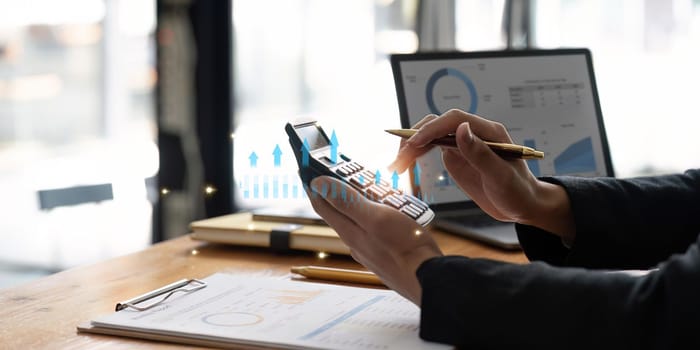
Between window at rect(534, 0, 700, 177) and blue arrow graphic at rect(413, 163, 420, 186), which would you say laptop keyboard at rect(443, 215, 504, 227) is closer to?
blue arrow graphic at rect(413, 163, 420, 186)

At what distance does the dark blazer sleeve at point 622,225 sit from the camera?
969 millimetres

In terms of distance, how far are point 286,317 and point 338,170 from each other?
0.56 ft

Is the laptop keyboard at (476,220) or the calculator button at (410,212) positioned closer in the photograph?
the calculator button at (410,212)

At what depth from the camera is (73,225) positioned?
2699 mm

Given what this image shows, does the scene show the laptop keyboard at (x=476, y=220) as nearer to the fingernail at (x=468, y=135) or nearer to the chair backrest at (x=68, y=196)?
the fingernail at (x=468, y=135)

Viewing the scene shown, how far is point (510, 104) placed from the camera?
4.96ft

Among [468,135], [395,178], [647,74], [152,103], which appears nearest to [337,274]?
[395,178]

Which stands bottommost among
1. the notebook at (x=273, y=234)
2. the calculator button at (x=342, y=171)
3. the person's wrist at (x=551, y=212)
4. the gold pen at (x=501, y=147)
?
the notebook at (x=273, y=234)

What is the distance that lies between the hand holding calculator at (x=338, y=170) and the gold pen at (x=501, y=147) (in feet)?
0.23

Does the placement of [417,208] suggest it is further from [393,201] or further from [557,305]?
[557,305]

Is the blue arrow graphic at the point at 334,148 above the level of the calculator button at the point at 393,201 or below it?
above

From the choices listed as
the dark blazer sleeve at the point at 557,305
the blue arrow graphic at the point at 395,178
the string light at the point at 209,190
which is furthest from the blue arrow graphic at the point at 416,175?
the string light at the point at 209,190

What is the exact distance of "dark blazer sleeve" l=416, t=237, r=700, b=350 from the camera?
0.66 metres

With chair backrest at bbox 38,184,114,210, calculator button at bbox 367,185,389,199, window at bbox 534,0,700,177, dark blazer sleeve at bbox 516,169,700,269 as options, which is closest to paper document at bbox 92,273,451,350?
calculator button at bbox 367,185,389,199
